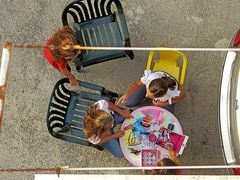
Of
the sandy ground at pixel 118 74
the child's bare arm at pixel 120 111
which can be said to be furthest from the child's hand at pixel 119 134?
the sandy ground at pixel 118 74

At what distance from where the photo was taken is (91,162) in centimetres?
455

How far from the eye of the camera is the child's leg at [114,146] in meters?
4.03

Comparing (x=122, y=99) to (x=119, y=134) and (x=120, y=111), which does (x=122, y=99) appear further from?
(x=119, y=134)

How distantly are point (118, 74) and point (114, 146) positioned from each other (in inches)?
39.5

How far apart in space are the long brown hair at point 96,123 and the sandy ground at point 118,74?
0.90m

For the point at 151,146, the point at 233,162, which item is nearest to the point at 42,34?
the point at 151,146

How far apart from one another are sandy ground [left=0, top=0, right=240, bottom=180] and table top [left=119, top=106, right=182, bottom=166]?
0.51 metres

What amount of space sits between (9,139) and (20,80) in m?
0.68

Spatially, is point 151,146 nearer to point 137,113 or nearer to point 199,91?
point 137,113

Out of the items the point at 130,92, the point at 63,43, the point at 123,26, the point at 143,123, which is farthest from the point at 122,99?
the point at 63,43

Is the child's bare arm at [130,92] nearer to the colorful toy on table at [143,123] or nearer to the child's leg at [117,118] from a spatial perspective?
the child's leg at [117,118]

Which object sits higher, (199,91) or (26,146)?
(199,91)

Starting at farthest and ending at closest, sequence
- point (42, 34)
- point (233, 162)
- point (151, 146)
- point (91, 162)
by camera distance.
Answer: point (42, 34) → point (91, 162) → point (151, 146) → point (233, 162)

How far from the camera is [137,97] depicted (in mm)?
4316
